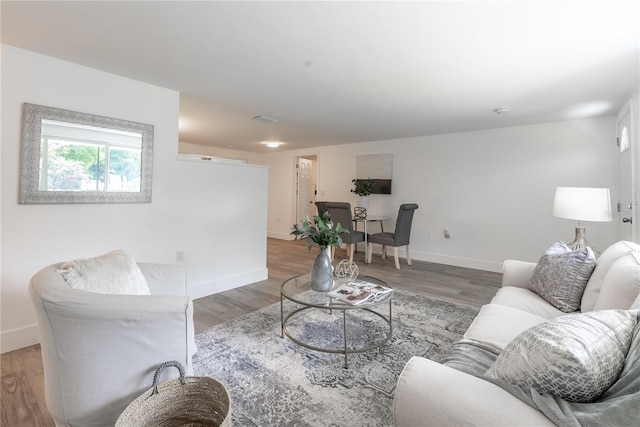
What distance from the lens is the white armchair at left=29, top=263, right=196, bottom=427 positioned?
1.09 meters

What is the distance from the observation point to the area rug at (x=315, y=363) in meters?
1.47

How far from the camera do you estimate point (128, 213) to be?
258 centimetres

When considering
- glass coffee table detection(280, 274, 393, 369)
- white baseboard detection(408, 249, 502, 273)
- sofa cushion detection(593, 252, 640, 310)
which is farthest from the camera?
white baseboard detection(408, 249, 502, 273)

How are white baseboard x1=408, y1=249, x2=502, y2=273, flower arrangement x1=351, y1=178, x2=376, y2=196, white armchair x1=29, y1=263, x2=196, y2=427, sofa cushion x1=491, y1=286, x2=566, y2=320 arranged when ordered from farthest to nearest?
flower arrangement x1=351, y1=178, x2=376, y2=196 < white baseboard x1=408, y1=249, x2=502, y2=273 < sofa cushion x1=491, y1=286, x2=566, y2=320 < white armchair x1=29, y1=263, x2=196, y2=427

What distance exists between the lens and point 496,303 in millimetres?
1861

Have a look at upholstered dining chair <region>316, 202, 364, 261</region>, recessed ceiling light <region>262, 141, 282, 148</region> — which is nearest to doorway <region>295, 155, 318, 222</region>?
recessed ceiling light <region>262, 141, 282, 148</region>

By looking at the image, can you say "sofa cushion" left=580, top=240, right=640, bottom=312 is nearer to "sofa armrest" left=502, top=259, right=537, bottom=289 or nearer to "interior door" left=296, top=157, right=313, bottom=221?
"sofa armrest" left=502, top=259, right=537, bottom=289

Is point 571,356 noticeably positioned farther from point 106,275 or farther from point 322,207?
point 322,207

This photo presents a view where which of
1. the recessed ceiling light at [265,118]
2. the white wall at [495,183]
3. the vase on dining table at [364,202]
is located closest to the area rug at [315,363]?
the white wall at [495,183]

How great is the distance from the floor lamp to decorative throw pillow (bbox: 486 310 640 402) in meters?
1.78

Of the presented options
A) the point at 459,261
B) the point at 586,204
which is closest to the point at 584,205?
the point at 586,204

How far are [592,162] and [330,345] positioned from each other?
13.0 ft

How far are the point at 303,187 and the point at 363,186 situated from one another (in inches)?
78.7

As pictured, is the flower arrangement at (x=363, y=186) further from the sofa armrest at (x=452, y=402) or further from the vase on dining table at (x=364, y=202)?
the sofa armrest at (x=452, y=402)
